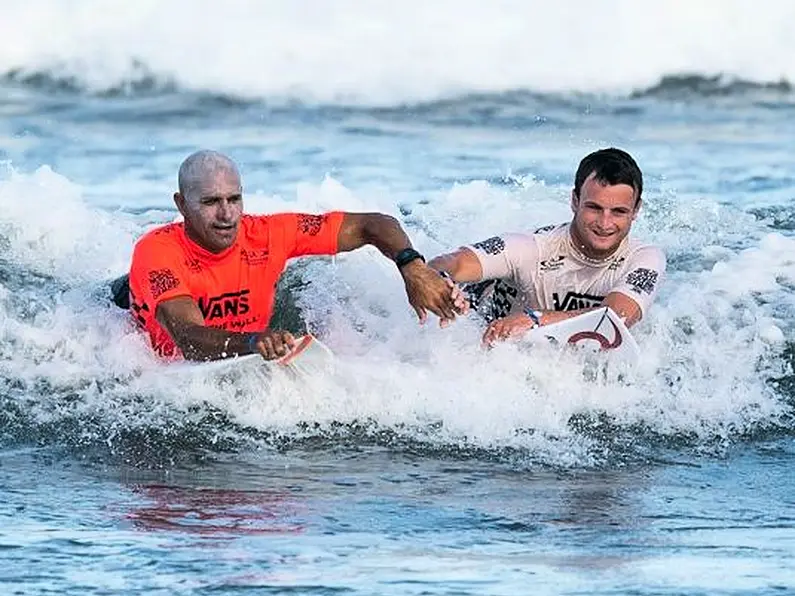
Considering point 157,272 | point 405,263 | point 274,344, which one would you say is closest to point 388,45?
point 157,272

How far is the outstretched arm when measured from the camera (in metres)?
8.27

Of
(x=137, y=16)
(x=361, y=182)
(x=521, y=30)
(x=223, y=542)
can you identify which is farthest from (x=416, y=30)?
(x=223, y=542)

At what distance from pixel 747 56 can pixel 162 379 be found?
688 inches

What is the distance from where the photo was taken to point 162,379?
9.01 meters

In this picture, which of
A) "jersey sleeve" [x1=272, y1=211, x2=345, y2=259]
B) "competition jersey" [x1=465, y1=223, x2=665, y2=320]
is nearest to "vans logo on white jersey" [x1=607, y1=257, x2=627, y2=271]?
"competition jersey" [x1=465, y1=223, x2=665, y2=320]

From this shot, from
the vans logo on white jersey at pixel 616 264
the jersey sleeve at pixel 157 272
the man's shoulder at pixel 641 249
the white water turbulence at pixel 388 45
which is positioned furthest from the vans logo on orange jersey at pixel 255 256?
the white water turbulence at pixel 388 45

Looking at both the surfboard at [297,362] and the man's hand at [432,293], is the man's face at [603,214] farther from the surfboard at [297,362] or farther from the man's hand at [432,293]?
the surfboard at [297,362]

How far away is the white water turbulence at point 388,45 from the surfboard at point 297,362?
591 inches

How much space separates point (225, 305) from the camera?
353 inches

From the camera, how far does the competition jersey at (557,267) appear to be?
9156 mm

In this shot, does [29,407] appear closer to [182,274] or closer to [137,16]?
[182,274]

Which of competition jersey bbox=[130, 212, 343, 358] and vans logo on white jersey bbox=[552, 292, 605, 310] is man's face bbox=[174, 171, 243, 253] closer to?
competition jersey bbox=[130, 212, 343, 358]

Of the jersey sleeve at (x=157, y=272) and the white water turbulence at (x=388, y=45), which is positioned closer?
the jersey sleeve at (x=157, y=272)

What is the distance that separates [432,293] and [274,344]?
0.73 metres
